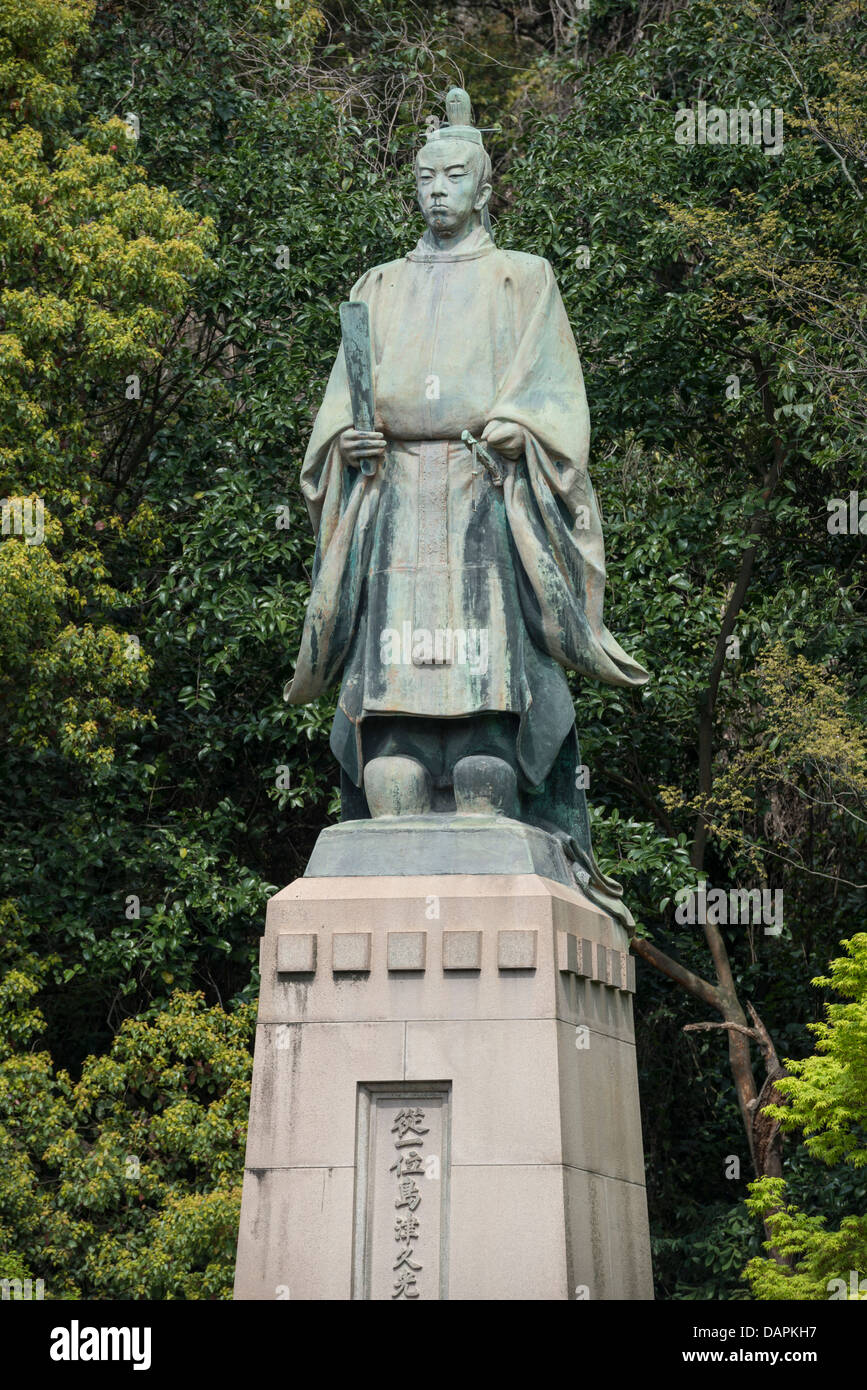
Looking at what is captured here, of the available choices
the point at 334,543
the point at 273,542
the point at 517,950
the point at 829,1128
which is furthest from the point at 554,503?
the point at 273,542

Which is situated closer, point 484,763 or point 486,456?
point 484,763

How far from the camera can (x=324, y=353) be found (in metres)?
16.1

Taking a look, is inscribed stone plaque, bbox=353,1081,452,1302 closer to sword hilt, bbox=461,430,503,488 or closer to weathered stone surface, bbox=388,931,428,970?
weathered stone surface, bbox=388,931,428,970

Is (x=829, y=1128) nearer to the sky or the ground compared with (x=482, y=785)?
nearer to the ground

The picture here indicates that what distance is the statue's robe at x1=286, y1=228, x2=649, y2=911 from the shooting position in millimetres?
8578

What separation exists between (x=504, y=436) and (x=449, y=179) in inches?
48.2

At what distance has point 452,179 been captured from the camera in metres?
9.05

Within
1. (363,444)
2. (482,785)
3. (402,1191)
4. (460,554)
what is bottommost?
(402,1191)

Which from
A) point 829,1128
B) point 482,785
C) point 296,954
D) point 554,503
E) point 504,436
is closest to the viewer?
point 296,954

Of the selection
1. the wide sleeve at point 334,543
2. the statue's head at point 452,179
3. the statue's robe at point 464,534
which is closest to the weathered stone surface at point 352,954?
the statue's robe at point 464,534

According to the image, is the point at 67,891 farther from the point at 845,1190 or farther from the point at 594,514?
the point at 594,514

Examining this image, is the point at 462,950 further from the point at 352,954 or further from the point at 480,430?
the point at 480,430

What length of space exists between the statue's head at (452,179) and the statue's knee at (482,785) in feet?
7.47

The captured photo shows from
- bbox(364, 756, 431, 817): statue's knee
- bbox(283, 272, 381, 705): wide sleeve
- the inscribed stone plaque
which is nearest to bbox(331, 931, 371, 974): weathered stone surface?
the inscribed stone plaque
